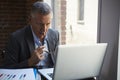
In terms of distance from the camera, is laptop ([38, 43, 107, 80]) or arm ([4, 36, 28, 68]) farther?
arm ([4, 36, 28, 68])

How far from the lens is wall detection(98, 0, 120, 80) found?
1.50 meters

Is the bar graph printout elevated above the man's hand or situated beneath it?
situated beneath

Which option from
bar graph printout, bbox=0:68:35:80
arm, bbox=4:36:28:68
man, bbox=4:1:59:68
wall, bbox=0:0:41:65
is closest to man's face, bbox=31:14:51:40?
man, bbox=4:1:59:68

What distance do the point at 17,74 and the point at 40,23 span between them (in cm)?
41

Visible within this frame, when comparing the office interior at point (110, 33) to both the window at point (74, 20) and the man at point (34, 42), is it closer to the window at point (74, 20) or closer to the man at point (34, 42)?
the man at point (34, 42)

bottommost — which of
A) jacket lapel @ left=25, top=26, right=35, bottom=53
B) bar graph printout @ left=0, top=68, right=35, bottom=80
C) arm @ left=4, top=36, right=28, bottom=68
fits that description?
bar graph printout @ left=0, top=68, right=35, bottom=80

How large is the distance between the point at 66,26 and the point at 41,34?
148cm

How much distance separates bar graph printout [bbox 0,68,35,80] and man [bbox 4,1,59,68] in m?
0.09

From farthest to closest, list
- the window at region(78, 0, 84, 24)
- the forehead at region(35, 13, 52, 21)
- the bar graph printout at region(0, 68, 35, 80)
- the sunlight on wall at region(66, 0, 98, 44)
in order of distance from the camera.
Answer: the window at region(78, 0, 84, 24) → the sunlight on wall at region(66, 0, 98, 44) → the forehead at region(35, 13, 52, 21) → the bar graph printout at region(0, 68, 35, 80)

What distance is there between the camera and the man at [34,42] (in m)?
1.67

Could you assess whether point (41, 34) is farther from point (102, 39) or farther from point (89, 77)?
point (89, 77)

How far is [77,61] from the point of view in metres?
1.24

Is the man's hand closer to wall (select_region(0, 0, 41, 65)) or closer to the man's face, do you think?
the man's face

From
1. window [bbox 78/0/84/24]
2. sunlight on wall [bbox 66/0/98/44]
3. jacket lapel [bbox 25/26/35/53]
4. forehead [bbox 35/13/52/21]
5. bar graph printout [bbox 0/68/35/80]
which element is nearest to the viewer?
bar graph printout [bbox 0/68/35/80]
